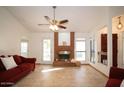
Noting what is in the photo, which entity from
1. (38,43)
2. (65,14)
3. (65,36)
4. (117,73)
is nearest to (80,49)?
(65,36)

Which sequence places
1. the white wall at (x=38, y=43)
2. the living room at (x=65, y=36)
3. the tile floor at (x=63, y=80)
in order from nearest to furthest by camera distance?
the tile floor at (x=63, y=80) < the living room at (x=65, y=36) < the white wall at (x=38, y=43)

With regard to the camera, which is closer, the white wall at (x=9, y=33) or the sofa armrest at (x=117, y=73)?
the sofa armrest at (x=117, y=73)

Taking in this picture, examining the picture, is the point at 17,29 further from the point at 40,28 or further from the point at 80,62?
the point at 80,62

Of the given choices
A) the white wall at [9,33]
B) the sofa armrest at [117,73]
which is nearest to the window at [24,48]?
the white wall at [9,33]

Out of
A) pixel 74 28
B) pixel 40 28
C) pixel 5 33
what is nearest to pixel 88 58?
pixel 74 28

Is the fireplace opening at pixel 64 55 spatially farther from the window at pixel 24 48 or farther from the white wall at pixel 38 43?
the window at pixel 24 48

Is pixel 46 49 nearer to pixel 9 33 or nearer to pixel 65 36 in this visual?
pixel 65 36

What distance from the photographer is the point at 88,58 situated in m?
11.0

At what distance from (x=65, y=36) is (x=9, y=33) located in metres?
4.75

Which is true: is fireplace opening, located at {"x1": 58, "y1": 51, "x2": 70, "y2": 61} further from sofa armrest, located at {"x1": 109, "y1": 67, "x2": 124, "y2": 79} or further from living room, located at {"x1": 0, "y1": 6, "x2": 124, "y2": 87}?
sofa armrest, located at {"x1": 109, "y1": 67, "x2": 124, "y2": 79}

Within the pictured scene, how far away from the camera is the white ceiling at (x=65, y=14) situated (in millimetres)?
6727

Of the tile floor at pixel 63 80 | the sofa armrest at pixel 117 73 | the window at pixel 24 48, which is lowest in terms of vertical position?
the tile floor at pixel 63 80
